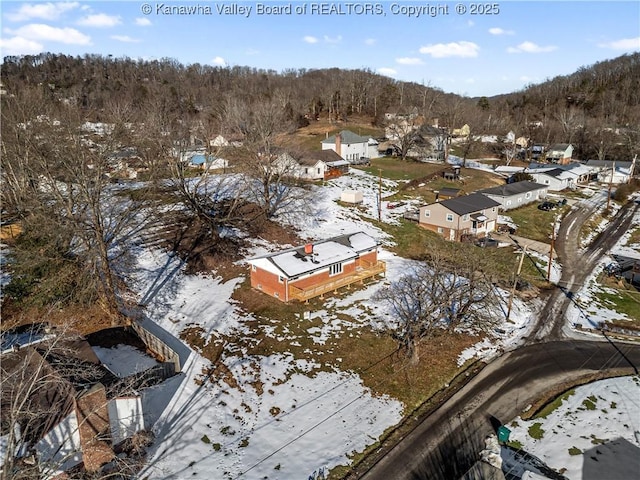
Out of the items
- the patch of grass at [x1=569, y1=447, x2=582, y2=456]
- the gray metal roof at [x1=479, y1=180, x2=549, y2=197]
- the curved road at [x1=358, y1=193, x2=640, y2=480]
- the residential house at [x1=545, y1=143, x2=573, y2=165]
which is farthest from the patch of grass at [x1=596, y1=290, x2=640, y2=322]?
the residential house at [x1=545, y1=143, x2=573, y2=165]

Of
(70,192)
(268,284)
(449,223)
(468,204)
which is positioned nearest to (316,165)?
(449,223)

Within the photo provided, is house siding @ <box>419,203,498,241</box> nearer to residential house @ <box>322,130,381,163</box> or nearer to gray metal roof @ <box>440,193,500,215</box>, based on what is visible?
gray metal roof @ <box>440,193,500,215</box>

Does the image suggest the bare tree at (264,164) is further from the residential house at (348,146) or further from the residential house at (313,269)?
the residential house at (348,146)

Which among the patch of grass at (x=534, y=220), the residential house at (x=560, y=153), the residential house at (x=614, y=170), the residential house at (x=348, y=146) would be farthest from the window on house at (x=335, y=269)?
the residential house at (x=560, y=153)

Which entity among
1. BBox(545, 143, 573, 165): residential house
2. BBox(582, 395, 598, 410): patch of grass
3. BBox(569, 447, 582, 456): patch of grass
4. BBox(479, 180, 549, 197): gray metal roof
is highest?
BBox(545, 143, 573, 165): residential house

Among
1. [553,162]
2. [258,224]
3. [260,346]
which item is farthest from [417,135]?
[260,346]

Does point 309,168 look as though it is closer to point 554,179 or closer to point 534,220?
point 534,220

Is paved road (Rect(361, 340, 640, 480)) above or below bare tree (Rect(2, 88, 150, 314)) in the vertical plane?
below
